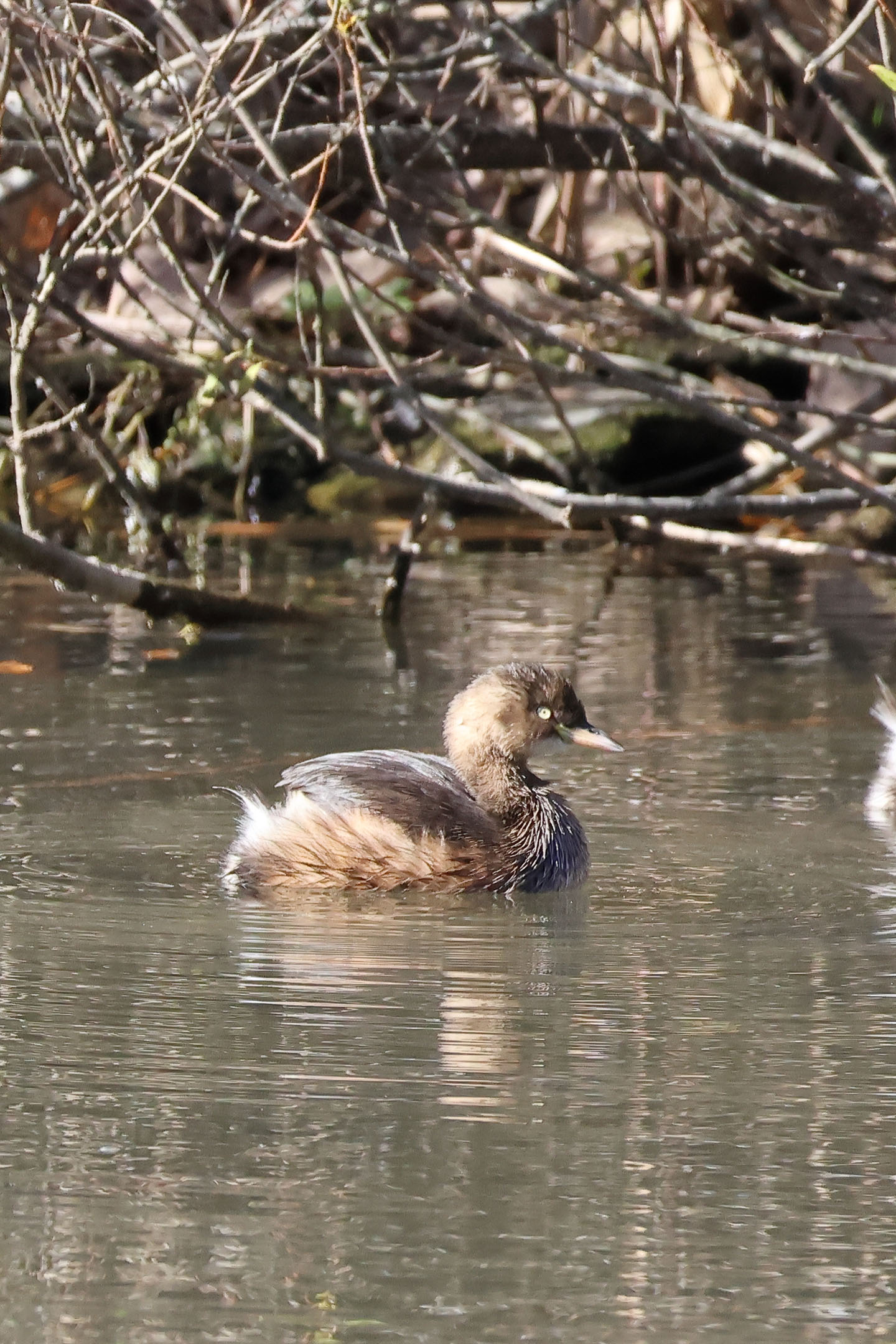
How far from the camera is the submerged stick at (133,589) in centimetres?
867

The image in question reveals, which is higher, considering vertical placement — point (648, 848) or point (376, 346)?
point (376, 346)

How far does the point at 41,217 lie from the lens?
1257 centimetres

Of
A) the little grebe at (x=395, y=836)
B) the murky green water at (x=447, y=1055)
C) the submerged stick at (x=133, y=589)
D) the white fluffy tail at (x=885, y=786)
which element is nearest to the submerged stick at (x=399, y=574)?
the submerged stick at (x=133, y=589)

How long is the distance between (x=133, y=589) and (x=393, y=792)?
11.7ft

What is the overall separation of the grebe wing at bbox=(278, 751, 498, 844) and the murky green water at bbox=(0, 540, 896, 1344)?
0.76 feet

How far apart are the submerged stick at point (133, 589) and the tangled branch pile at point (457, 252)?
1.04 feet

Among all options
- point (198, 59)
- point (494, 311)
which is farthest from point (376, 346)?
point (198, 59)

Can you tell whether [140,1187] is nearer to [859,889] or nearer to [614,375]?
[859,889]

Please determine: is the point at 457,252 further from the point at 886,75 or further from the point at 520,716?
the point at 886,75

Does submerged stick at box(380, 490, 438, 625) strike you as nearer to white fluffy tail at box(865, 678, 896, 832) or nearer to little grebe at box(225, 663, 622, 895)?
white fluffy tail at box(865, 678, 896, 832)

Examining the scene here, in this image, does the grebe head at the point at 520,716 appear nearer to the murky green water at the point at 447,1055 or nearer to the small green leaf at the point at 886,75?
the murky green water at the point at 447,1055

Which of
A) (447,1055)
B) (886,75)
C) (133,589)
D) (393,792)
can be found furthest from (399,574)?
(447,1055)

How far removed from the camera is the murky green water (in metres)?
3.46

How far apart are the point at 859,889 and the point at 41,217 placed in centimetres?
772
